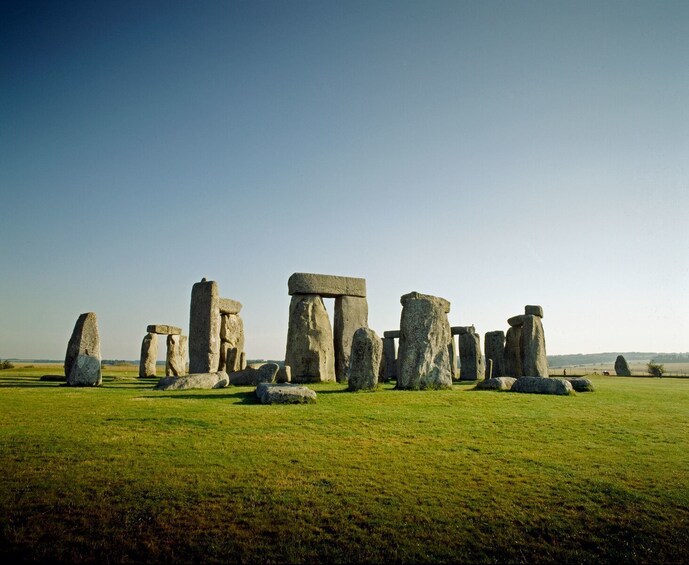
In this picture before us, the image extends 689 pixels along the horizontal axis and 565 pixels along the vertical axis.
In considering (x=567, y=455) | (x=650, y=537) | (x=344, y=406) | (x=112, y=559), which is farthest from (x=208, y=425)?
(x=650, y=537)

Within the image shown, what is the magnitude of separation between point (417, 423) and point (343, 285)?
361 inches

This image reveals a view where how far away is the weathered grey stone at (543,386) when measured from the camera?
1167 centimetres

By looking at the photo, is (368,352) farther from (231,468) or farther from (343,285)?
(231,468)

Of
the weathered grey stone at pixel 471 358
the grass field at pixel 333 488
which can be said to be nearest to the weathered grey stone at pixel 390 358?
the weathered grey stone at pixel 471 358

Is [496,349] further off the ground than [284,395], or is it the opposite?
[496,349]

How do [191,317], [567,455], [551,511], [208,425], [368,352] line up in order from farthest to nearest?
[191,317]
[368,352]
[208,425]
[567,455]
[551,511]

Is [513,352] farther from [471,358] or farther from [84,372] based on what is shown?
[84,372]

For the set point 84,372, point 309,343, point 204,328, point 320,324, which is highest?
point 320,324

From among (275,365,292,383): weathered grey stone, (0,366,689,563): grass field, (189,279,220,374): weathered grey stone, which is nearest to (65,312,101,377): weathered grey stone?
(189,279,220,374): weathered grey stone

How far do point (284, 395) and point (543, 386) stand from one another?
7.12 m

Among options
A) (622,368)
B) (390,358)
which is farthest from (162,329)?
(622,368)

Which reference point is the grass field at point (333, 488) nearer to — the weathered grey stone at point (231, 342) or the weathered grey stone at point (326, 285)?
the weathered grey stone at point (326, 285)

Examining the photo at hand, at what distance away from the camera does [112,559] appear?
2.88 meters

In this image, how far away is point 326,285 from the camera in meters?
15.7
